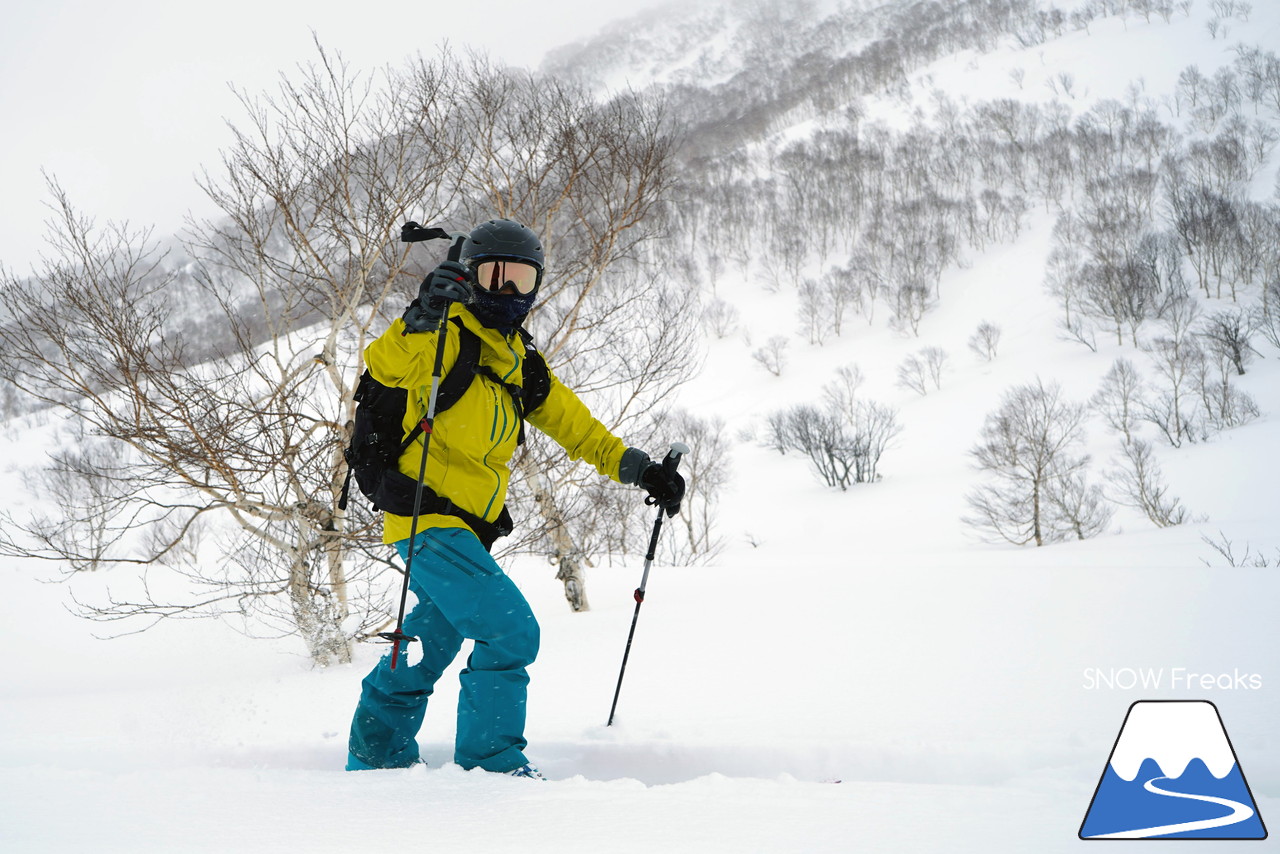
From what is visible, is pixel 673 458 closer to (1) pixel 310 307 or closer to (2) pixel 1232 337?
(1) pixel 310 307

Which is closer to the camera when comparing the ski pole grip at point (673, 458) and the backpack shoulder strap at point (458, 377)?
the backpack shoulder strap at point (458, 377)

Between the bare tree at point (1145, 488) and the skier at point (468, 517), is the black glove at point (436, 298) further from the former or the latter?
the bare tree at point (1145, 488)

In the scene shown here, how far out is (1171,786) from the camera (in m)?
1.81

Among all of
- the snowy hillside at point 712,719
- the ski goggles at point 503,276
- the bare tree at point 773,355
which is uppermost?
the bare tree at point 773,355

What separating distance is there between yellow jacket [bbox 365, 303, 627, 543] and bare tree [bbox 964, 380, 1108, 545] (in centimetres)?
3039

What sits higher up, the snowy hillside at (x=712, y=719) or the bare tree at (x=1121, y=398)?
the bare tree at (x=1121, y=398)

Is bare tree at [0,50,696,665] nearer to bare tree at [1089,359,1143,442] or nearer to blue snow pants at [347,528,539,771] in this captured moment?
blue snow pants at [347,528,539,771]

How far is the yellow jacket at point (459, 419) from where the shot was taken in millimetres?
2381

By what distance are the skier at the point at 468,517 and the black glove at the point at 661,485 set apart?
0.49 meters

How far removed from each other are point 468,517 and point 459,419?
36 cm

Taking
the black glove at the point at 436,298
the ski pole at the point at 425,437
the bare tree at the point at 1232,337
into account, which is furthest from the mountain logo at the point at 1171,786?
the bare tree at the point at 1232,337

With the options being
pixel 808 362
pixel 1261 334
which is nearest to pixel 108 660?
pixel 808 362

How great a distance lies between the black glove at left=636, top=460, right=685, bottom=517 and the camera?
296 centimetres

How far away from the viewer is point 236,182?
646cm
